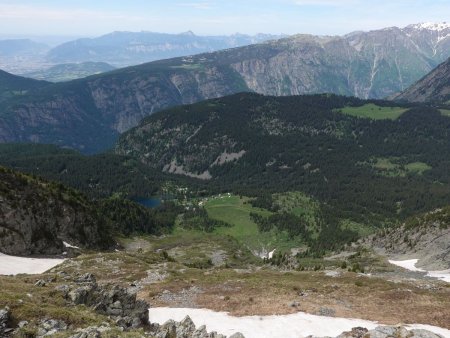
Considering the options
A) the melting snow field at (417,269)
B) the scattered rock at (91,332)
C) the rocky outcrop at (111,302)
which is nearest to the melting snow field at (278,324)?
the rocky outcrop at (111,302)

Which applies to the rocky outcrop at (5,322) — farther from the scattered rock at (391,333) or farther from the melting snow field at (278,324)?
the scattered rock at (391,333)

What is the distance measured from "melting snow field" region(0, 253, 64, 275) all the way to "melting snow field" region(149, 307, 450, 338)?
41.3 metres

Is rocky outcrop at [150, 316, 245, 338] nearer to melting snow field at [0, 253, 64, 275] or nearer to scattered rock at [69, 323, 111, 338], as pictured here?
scattered rock at [69, 323, 111, 338]

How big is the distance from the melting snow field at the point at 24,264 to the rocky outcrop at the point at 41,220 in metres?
4.60

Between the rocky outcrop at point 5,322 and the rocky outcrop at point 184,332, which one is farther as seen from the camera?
the rocky outcrop at point 184,332

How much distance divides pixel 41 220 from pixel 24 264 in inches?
833

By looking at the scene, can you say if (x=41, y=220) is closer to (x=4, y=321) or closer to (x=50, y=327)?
(x=4, y=321)

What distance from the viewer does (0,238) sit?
86.4 m

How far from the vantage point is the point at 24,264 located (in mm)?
80250

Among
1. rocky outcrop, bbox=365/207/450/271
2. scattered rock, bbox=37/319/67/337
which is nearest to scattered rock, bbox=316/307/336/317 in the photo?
scattered rock, bbox=37/319/67/337

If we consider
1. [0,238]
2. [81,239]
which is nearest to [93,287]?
[0,238]

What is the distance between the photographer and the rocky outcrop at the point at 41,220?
90312 mm

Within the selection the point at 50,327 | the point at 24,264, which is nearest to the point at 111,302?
the point at 50,327

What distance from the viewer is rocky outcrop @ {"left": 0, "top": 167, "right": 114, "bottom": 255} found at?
90312 mm
